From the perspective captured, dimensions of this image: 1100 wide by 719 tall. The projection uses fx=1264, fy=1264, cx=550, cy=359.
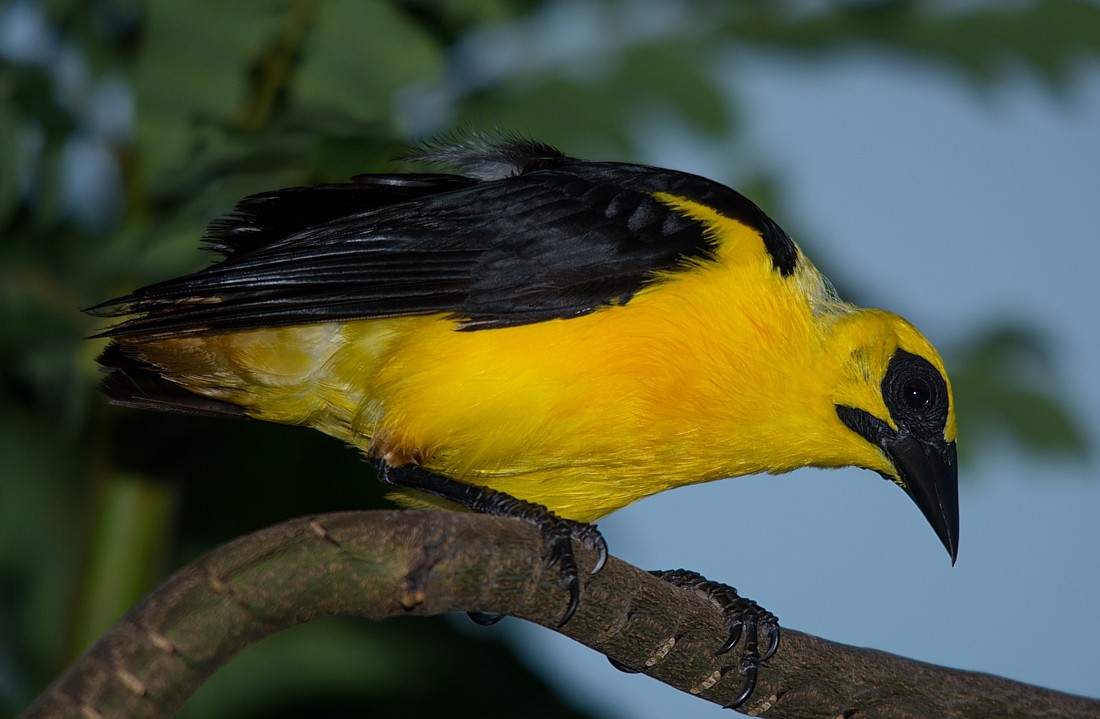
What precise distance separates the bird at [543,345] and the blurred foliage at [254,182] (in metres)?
0.32

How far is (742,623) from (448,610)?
3.12 feet

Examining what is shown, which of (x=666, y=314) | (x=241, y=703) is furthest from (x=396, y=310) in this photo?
(x=241, y=703)

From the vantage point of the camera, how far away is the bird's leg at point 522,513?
285 centimetres

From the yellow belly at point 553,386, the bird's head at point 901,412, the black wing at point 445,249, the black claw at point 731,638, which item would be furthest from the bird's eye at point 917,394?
the black claw at point 731,638

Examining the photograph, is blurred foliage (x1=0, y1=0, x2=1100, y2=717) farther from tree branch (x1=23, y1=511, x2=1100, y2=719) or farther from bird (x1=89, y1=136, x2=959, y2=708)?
tree branch (x1=23, y1=511, x2=1100, y2=719)

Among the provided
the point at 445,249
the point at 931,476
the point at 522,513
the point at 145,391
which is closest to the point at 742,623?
the point at 522,513

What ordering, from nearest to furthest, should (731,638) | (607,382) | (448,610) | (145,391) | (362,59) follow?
(448,610), (731,638), (607,382), (145,391), (362,59)

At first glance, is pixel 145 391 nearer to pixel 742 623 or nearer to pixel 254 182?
pixel 254 182

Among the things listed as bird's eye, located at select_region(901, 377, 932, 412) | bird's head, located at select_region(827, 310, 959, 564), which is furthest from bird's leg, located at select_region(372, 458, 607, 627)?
bird's eye, located at select_region(901, 377, 932, 412)

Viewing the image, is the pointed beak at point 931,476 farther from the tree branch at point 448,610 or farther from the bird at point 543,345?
the tree branch at point 448,610

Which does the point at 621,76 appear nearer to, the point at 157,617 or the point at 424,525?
the point at 424,525

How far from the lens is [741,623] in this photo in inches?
130

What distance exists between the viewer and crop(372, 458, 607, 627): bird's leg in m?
2.85

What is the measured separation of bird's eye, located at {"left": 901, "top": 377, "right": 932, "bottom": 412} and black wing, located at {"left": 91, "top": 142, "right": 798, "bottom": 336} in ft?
1.58
